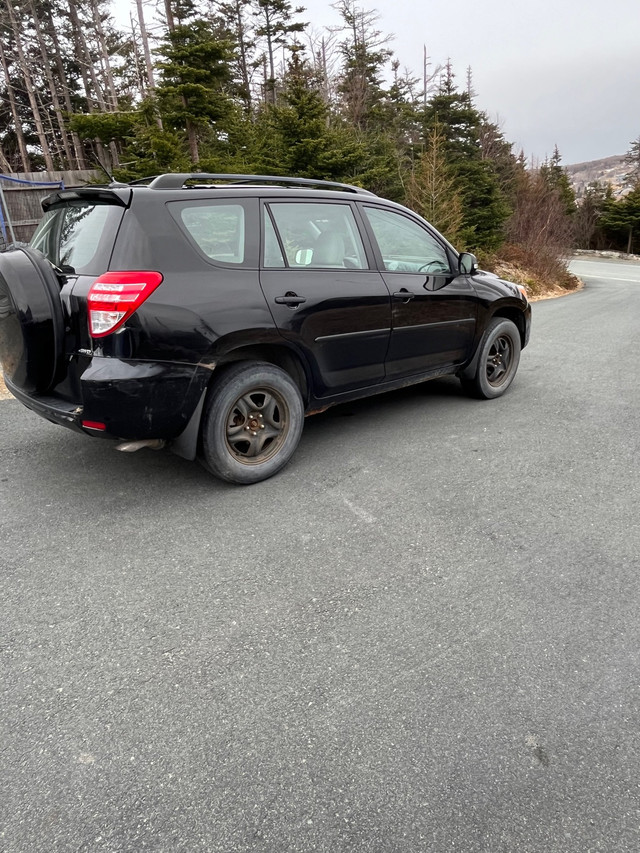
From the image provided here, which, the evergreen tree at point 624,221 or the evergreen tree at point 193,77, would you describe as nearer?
the evergreen tree at point 193,77

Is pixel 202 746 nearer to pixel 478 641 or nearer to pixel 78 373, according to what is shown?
pixel 478 641

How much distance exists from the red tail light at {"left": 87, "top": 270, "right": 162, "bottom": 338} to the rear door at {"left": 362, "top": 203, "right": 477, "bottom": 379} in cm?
192

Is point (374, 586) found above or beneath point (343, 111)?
beneath

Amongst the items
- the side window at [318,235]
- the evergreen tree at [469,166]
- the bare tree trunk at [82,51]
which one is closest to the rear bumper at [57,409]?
the side window at [318,235]

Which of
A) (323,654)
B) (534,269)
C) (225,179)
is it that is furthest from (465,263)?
(534,269)

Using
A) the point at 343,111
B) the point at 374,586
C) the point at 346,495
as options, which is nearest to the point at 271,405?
the point at 346,495

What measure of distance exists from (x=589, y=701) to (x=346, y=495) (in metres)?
1.77

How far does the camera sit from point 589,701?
6.33ft

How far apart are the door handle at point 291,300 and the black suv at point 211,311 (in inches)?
0.4

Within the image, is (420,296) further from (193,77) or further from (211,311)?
(193,77)

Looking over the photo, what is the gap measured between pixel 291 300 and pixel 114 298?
43.4 inches

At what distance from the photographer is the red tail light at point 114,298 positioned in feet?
9.37

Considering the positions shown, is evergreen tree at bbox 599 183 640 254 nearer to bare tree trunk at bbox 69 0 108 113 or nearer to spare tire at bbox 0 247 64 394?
bare tree trunk at bbox 69 0 108 113

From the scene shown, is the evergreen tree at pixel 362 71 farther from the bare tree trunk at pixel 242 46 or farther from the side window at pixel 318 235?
the side window at pixel 318 235
